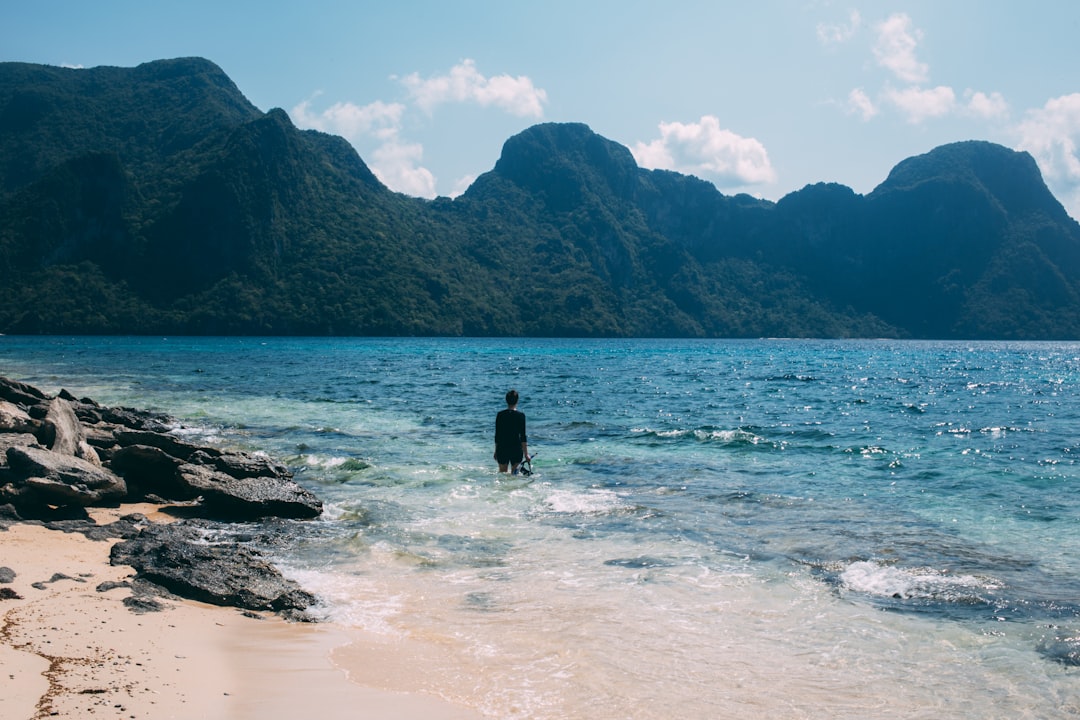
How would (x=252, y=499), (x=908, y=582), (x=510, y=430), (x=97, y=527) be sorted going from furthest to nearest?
(x=510, y=430)
(x=252, y=499)
(x=97, y=527)
(x=908, y=582)

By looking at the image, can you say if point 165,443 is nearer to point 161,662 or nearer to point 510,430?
point 510,430

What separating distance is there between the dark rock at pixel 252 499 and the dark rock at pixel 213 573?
2440 millimetres

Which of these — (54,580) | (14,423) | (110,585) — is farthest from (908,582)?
(14,423)

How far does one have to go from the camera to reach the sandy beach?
193 inches

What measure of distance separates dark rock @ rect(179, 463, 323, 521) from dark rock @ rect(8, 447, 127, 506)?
1408mm

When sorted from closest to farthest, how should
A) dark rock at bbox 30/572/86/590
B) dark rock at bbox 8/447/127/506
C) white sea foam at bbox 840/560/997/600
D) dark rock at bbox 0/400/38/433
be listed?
1. dark rock at bbox 30/572/86/590
2. white sea foam at bbox 840/560/997/600
3. dark rock at bbox 8/447/127/506
4. dark rock at bbox 0/400/38/433

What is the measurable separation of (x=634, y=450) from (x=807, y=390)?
29.3m

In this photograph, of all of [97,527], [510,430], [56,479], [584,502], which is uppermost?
[510,430]

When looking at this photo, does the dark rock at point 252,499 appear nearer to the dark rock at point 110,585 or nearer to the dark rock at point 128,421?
the dark rock at point 110,585

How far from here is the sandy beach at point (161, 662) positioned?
4902 millimetres

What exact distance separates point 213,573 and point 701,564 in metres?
6.06

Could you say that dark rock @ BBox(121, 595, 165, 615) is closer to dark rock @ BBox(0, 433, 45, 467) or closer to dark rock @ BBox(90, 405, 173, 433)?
dark rock @ BBox(0, 433, 45, 467)

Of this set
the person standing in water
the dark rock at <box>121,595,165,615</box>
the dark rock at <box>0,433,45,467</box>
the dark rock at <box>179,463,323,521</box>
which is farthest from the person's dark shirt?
the dark rock at <box>121,595,165,615</box>

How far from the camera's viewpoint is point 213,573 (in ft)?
26.6
